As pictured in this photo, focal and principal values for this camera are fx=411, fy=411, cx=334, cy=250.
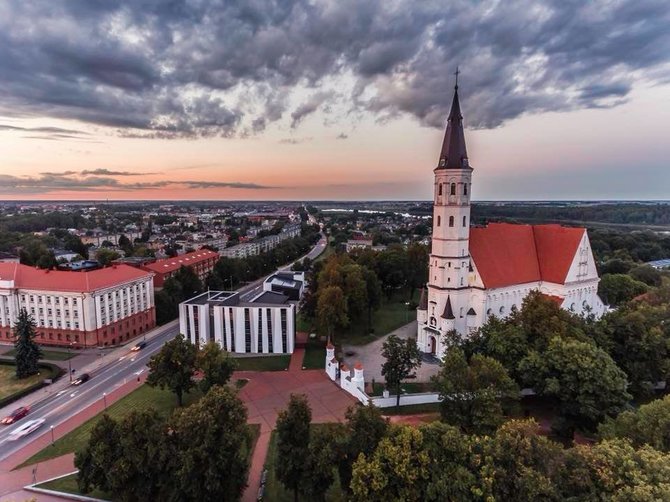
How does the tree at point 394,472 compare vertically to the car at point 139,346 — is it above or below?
above

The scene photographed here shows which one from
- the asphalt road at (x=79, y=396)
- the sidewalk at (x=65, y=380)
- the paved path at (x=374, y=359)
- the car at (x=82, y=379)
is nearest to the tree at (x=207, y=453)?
the asphalt road at (x=79, y=396)

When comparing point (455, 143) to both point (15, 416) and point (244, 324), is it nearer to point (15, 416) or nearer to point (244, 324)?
point (244, 324)

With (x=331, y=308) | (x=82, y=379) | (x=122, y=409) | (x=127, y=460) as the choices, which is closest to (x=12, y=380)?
(x=82, y=379)

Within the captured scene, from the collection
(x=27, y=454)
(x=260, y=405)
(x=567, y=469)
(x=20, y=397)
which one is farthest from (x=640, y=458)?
(x=20, y=397)

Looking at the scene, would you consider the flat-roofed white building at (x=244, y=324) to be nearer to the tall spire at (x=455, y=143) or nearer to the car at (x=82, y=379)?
the car at (x=82, y=379)

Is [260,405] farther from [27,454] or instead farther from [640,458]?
[640,458]

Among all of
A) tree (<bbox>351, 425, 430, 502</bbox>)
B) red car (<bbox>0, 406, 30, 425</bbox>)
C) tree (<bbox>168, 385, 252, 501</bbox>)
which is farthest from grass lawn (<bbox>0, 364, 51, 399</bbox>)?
tree (<bbox>351, 425, 430, 502</bbox>)
